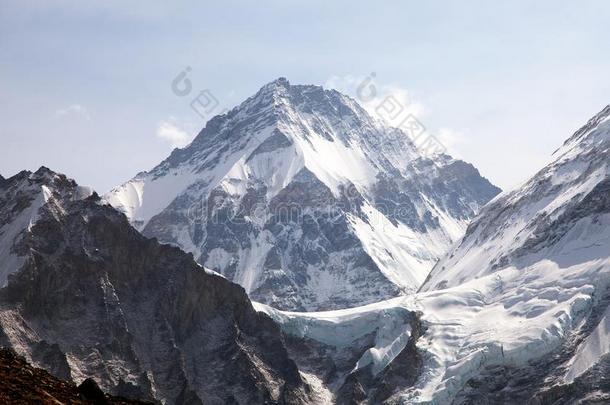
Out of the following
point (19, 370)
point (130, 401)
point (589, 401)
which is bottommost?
point (589, 401)

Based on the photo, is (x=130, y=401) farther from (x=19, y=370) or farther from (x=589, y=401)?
(x=589, y=401)

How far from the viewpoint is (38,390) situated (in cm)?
5788

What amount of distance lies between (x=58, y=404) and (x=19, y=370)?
22.0 ft

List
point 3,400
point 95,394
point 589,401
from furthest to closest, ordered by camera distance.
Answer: point 589,401, point 95,394, point 3,400

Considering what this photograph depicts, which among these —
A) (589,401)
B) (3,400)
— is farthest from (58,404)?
(589,401)

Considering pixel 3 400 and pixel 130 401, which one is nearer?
pixel 3 400

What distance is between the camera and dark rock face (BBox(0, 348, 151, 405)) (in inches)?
2212

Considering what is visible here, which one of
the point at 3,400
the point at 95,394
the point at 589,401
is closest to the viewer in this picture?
the point at 3,400

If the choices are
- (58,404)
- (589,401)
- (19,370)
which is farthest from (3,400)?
(589,401)

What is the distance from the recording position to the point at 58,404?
5644 centimetres

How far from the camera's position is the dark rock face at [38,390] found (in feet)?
184

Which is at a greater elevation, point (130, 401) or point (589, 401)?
point (130, 401)

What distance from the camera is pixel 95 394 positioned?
6134cm

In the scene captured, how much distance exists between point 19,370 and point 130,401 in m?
7.10
